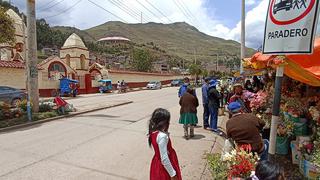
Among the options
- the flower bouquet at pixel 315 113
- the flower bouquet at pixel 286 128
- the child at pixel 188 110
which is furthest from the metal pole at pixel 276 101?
the child at pixel 188 110

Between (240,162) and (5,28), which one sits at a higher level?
(5,28)

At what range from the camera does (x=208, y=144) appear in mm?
8961

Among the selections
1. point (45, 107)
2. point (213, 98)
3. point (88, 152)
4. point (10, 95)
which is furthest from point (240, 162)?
point (10, 95)

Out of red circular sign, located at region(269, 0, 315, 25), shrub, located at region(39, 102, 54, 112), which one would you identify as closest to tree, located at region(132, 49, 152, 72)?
shrub, located at region(39, 102, 54, 112)

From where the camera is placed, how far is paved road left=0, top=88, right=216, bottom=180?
6.34m

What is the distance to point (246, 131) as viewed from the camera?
4.79 m

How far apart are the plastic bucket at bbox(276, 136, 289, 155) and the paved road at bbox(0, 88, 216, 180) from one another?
1765 mm

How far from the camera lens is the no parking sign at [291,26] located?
2.78 m

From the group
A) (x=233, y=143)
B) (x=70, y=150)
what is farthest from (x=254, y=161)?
(x=70, y=150)

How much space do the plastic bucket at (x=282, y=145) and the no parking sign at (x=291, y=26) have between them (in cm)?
447

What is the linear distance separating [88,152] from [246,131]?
177 inches

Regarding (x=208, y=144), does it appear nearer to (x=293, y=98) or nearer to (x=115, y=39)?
(x=293, y=98)

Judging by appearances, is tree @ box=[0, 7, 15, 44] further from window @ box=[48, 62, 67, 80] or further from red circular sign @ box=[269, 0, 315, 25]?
window @ box=[48, 62, 67, 80]

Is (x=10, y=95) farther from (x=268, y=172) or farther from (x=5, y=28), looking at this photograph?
(x=268, y=172)
